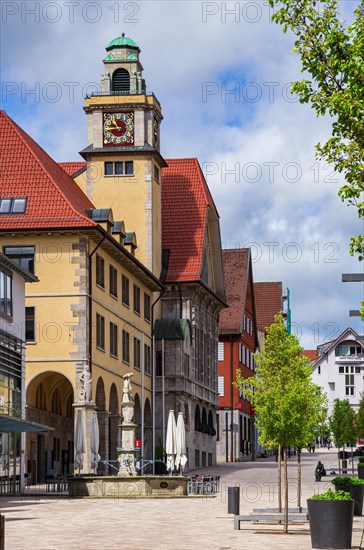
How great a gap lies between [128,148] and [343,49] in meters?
53.9

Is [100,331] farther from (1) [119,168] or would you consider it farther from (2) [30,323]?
(1) [119,168]

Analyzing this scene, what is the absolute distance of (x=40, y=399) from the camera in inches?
2525

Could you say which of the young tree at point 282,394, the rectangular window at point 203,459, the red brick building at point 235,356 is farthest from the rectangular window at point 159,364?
the young tree at point 282,394

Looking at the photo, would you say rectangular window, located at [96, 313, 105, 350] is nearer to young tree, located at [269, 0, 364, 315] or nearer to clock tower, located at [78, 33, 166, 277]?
clock tower, located at [78, 33, 166, 277]

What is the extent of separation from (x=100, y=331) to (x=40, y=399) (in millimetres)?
4374

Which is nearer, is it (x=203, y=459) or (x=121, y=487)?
(x=121, y=487)

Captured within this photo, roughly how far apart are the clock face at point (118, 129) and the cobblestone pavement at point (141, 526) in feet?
102

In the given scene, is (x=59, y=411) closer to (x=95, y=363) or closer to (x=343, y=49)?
(x=95, y=363)

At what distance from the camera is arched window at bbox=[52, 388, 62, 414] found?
66.7m

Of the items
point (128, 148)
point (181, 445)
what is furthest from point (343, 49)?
point (128, 148)

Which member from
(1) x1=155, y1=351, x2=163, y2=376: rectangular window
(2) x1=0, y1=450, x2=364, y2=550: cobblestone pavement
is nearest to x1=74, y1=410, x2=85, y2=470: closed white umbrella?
(2) x1=0, y1=450, x2=364, y2=550: cobblestone pavement

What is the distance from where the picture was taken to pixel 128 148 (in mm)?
75812

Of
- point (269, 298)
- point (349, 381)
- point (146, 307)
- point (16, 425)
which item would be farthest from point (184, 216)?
point (349, 381)

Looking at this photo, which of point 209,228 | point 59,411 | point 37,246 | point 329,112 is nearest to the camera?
point 329,112
